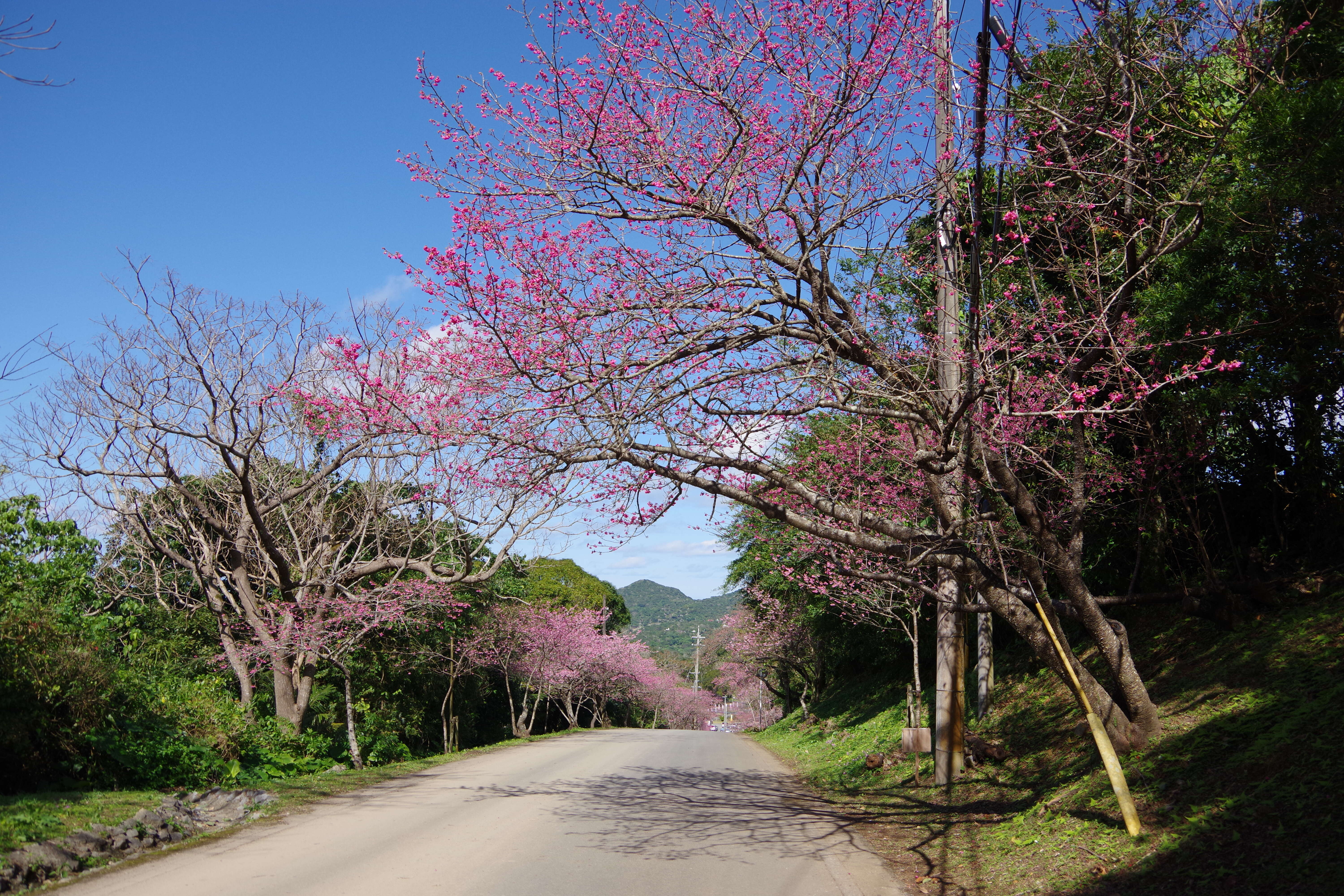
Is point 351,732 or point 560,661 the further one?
point 560,661

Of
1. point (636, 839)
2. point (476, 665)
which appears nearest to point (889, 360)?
point (636, 839)

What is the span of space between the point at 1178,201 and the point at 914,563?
3366 mm

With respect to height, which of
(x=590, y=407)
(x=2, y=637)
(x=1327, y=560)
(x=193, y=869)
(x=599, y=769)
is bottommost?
(x=599, y=769)

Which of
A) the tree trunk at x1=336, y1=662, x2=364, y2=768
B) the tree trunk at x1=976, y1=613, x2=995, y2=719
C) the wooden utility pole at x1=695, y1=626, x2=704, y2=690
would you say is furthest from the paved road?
the wooden utility pole at x1=695, y1=626, x2=704, y2=690

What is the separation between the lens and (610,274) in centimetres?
705

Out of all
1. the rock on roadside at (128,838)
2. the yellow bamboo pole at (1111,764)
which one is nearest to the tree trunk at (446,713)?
the rock on roadside at (128,838)

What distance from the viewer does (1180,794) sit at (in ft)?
19.1

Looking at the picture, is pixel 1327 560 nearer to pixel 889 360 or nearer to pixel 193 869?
pixel 889 360

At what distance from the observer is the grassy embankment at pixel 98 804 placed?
6484mm

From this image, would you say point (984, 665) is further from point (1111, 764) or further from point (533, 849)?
point (533, 849)

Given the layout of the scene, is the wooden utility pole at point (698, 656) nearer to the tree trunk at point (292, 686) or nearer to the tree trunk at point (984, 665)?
the tree trunk at point (292, 686)

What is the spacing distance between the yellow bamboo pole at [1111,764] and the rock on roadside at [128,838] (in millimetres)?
7587

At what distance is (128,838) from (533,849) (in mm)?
3445

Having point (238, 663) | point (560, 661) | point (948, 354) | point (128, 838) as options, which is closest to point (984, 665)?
point (948, 354)
